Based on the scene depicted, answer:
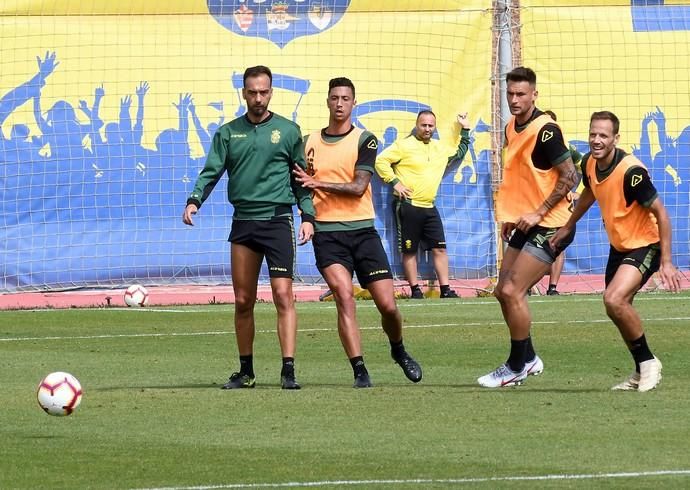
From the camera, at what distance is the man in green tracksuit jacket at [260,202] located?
444 inches

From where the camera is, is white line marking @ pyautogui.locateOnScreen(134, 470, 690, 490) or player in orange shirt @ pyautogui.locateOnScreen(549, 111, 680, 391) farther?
player in orange shirt @ pyautogui.locateOnScreen(549, 111, 680, 391)

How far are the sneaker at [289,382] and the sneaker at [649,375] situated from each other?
2.40m

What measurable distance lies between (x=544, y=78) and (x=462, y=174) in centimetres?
179

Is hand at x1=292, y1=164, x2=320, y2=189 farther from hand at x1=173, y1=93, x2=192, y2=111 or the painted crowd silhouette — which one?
hand at x1=173, y1=93, x2=192, y2=111

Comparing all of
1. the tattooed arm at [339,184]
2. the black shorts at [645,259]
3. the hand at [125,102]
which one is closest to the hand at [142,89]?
the hand at [125,102]

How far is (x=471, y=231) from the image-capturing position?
22.1 meters

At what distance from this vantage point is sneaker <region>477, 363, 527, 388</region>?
36.7 feet

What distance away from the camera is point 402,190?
21141 millimetres

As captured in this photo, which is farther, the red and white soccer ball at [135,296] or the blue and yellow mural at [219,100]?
the blue and yellow mural at [219,100]

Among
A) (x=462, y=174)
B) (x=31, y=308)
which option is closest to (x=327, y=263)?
(x=31, y=308)

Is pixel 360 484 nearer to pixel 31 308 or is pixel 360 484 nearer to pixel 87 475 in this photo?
pixel 87 475

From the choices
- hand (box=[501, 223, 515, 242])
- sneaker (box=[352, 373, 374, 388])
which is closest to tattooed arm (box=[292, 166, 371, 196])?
hand (box=[501, 223, 515, 242])

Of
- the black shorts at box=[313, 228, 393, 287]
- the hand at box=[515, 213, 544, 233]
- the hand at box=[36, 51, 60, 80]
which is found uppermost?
the hand at box=[36, 51, 60, 80]

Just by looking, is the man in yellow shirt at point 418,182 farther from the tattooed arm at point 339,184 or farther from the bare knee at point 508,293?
the bare knee at point 508,293
